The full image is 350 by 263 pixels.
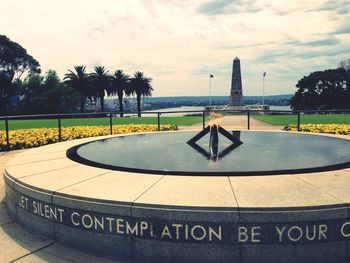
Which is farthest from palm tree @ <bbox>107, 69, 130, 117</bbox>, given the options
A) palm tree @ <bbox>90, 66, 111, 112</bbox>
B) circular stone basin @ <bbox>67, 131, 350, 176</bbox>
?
circular stone basin @ <bbox>67, 131, 350, 176</bbox>

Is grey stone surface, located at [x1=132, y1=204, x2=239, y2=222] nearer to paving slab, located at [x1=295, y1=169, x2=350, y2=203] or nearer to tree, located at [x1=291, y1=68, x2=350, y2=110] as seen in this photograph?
paving slab, located at [x1=295, y1=169, x2=350, y2=203]

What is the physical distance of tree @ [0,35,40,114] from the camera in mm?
67188

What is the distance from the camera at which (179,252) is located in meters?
3.48

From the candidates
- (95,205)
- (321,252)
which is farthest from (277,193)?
(95,205)

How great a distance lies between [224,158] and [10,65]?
247 feet

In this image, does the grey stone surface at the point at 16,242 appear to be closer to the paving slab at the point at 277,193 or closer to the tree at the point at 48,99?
the paving slab at the point at 277,193

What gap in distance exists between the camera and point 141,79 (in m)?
66.9

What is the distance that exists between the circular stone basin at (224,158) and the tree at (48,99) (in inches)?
2157

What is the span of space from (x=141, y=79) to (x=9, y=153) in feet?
186

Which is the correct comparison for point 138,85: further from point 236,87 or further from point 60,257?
point 60,257

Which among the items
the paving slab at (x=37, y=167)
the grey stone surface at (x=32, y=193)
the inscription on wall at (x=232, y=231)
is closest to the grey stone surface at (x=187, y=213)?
the inscription on wall at (x=232, y=231)

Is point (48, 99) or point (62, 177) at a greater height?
point (48, 99)

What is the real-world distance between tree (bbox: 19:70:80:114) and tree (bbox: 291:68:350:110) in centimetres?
5119

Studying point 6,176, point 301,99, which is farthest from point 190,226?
point 301,99
